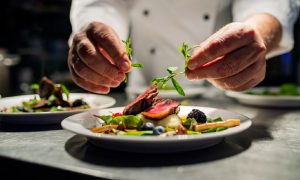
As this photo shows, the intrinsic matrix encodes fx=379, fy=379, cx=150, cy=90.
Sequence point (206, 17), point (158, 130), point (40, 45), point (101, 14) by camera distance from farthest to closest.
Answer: point (40, 45) → point (206, 17) → point (101, 14) → point (158, 130)

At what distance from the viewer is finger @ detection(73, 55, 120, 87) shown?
1395 millimetres

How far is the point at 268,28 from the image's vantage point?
1.80 metres

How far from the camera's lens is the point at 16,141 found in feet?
4.05

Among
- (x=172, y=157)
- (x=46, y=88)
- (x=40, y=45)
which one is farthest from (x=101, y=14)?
(x=40, y=45)

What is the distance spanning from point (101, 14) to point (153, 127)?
152 cm

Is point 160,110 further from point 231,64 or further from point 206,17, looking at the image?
point 206,17

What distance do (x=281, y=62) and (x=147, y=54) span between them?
106 inches

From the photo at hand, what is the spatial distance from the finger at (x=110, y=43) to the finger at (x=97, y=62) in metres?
0.03

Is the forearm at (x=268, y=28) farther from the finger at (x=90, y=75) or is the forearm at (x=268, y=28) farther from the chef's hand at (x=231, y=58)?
the finger at (x=90, y=75)

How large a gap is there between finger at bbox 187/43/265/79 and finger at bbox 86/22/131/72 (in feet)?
0.74

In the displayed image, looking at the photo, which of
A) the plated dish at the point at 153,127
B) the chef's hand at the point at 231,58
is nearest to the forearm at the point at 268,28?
the chef's hand at the point at 231,58

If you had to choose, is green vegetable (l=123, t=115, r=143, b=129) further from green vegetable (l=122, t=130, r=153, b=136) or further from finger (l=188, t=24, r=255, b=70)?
finger (l=188, t=24, r=255, b=70)

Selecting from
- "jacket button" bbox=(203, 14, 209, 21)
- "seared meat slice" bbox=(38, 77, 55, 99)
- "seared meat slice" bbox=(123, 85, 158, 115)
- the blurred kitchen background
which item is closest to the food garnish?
"seared meat slice" bbox=(123, 85, 158, 115)

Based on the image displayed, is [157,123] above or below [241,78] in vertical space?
below
